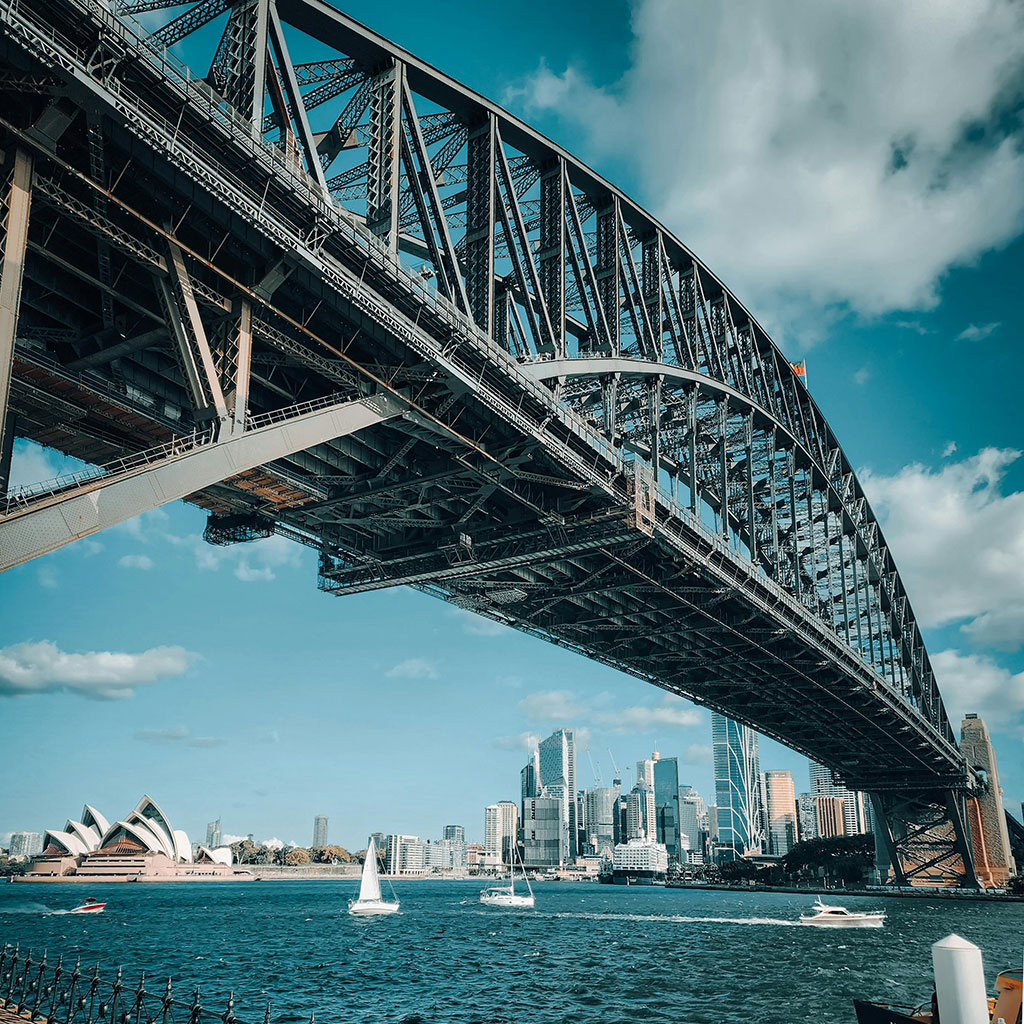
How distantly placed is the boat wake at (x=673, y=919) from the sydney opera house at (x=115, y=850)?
113606 mm

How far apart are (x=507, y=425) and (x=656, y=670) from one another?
46.7 m

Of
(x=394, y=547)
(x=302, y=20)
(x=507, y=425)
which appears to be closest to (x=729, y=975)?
(x=394, y=547)

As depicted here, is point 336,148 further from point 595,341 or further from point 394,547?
point 394,547

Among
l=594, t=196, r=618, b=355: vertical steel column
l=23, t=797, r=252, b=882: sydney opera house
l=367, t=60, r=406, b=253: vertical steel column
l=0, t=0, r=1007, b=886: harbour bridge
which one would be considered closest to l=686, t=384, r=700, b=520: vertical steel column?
l=0, t=0, r=1007, b=886: harbour bridge

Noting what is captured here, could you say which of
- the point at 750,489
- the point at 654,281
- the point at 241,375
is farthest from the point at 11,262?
the point at 750,489

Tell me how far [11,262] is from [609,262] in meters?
36.0

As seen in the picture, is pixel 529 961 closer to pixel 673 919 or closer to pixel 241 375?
pixel 241 375

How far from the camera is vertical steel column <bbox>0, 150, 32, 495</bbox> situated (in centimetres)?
1645

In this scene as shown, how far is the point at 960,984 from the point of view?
13203mm

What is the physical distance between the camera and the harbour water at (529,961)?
35.4 m

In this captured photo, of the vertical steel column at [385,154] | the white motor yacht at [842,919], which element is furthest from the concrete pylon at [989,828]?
the vertical steel column at [385,154]

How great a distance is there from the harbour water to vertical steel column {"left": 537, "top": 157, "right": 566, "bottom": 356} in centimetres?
2678

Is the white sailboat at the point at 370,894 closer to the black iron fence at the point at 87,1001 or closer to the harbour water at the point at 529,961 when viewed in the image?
the harbour water at the point at 529,961

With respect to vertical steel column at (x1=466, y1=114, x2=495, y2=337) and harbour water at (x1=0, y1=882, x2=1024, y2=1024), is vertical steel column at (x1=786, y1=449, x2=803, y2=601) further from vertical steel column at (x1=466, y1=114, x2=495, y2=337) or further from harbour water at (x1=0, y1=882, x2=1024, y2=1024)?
vertical steel column at (x1=466, y1=114, x2=495, y2=337)
